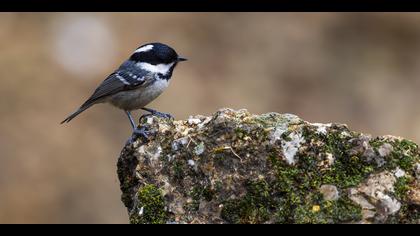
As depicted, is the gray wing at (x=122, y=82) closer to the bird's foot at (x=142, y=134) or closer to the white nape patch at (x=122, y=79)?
the white nape patch at (x=122, y=79)

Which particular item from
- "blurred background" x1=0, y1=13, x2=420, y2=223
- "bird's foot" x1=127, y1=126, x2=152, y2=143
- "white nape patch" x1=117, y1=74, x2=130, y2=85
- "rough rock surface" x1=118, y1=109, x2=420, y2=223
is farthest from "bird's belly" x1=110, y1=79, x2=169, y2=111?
"blurred background" x1=0, y1=13, x2=420, y2=223

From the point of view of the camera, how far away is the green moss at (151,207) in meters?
3.92

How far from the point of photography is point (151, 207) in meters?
3.97

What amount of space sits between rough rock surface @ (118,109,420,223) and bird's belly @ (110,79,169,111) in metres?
2.65

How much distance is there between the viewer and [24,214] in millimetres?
10875

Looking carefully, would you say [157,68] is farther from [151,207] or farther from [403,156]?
[403,156]

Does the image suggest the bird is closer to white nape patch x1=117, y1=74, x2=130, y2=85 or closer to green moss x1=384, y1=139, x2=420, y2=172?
white nape patch x1=117, y1=74, x2=130, y2=85

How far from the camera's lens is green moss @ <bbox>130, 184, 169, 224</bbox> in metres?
3.92

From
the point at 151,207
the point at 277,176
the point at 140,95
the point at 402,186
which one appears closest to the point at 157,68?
the point at 140,95

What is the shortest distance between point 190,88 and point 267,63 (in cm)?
209

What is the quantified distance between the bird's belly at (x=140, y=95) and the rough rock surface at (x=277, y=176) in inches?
104

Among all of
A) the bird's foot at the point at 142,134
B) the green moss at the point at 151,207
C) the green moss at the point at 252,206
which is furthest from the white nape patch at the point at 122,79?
the green moss at the point at 252,206
